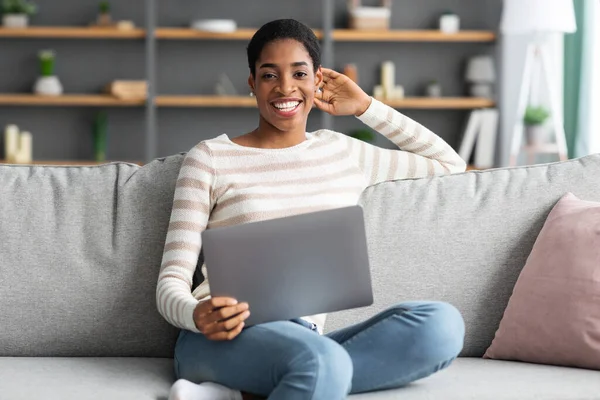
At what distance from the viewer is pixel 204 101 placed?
5543 mm

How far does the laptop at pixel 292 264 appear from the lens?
1.62 m

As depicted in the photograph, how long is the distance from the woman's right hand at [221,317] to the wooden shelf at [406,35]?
13.5 ft

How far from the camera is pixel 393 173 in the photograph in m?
2.21

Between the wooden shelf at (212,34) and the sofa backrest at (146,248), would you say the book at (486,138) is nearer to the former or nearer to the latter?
the wooden shelf at (212,34)

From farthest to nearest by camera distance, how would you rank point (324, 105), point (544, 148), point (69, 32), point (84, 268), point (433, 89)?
point (433, 89)
point (69, 32)
point (544, 148)
point (324, 105)
point (84, 268)

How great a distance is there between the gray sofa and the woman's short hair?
322 millimetres

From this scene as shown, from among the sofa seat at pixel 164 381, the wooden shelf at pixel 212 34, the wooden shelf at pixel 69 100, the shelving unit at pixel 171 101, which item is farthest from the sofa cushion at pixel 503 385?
the wooden shelf at pixel 69 100

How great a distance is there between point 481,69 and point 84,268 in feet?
13.5

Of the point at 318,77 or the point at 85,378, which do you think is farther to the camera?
the point at 318,77

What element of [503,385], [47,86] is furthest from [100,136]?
[503,385]

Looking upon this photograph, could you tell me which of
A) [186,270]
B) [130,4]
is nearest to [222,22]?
[130,4]

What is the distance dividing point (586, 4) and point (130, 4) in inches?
110

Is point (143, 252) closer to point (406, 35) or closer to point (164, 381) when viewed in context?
point (164, 381)

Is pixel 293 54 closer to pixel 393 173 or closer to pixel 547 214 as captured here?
pixel 393 173
